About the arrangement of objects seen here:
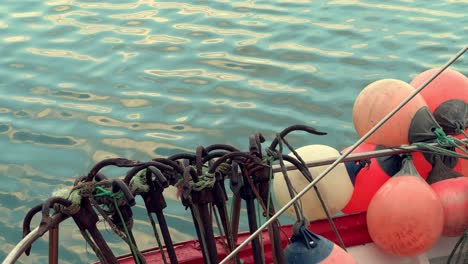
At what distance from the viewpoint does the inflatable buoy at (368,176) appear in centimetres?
318

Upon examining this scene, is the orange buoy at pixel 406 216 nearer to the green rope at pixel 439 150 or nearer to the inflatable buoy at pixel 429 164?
the green rope at pixel 439 150

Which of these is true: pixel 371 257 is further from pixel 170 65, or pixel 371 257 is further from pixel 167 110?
pixel 170 65

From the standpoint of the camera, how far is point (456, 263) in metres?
3.13

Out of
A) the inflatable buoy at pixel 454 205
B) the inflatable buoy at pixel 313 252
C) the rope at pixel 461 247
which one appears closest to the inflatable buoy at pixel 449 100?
the inflatable buoy at pixel 454 205

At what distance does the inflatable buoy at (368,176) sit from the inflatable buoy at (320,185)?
0.11m

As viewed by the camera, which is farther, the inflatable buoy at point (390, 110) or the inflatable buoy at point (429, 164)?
the inflatable buoy at point (429, 164)

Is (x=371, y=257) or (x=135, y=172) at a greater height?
(x=135, y=172)

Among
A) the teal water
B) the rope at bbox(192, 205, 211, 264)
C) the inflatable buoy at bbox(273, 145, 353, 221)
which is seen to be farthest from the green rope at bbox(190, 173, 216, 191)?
the teal water

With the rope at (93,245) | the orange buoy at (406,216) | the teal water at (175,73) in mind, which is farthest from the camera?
the teal water at (175,73)

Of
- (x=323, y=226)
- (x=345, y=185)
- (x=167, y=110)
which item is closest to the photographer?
(x=345, y=185)

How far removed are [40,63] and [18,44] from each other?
657mm

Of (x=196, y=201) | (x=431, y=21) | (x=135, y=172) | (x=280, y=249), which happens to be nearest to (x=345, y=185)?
(x=280, y=249)

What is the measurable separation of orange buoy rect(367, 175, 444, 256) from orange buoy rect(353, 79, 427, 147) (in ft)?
0.71

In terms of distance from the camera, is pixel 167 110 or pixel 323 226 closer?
pixel 323 226
